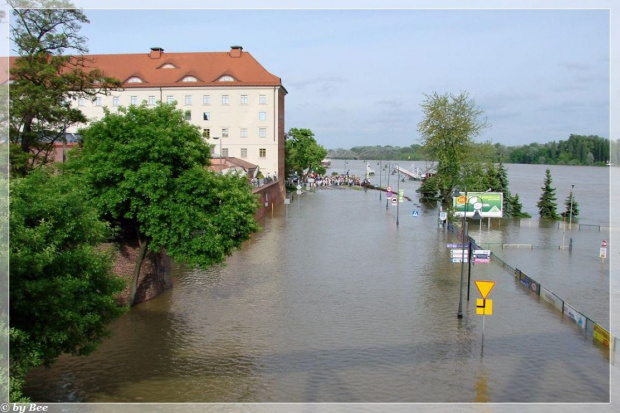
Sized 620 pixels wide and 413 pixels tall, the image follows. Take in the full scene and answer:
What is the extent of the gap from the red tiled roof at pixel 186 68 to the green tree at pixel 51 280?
4899cm

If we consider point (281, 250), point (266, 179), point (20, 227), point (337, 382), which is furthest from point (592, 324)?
point (266, 179)

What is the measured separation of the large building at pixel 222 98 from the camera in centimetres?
6088

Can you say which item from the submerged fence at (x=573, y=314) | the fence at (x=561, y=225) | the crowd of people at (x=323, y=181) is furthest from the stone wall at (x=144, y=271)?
the crowd of people at (x=323, y=181)

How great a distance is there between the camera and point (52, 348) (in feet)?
38.5

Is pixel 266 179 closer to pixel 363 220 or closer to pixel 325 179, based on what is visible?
pixel 363 220

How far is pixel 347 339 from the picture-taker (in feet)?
60.2

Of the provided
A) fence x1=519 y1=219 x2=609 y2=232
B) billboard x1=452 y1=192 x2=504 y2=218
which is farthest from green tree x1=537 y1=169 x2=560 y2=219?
billboard x1=452 y1=192 x2=504 y2=218

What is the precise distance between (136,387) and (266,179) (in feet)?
145

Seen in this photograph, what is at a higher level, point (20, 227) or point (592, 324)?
point (20, 227)

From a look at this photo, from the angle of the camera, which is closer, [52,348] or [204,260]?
[52,348]

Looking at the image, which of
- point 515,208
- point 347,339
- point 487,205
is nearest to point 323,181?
point 515,208

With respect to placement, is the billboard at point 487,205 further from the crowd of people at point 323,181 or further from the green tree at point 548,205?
the crowd of people at point 323,181

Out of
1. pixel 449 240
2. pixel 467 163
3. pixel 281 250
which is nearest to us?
pixel 281 250

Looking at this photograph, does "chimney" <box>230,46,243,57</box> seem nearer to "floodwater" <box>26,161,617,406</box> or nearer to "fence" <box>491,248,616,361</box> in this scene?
"floodwater" <box>26,161,617,406</box>
